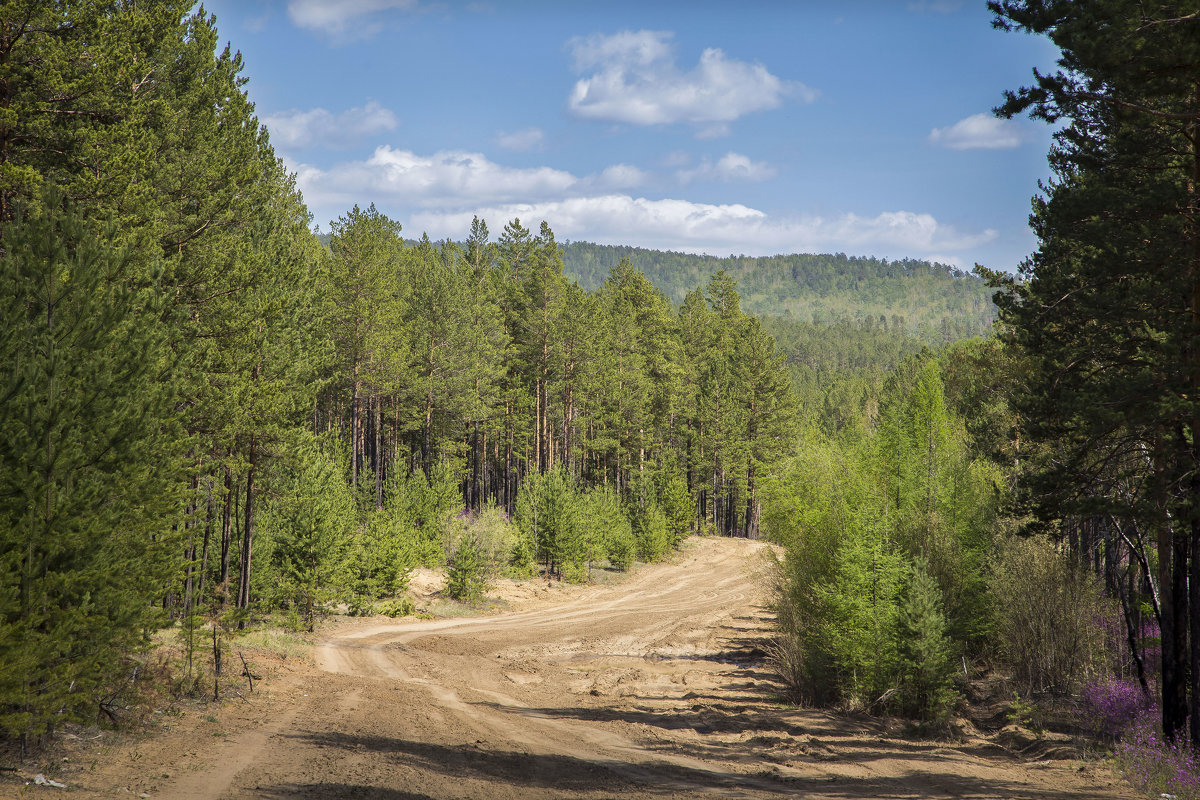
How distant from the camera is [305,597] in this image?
25.8m

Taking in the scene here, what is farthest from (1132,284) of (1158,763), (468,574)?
(468,574)

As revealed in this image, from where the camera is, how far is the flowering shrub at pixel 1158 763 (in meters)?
11.2

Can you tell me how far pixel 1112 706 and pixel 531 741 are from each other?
12.1 m

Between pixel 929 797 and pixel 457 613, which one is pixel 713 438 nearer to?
pixel 457 613

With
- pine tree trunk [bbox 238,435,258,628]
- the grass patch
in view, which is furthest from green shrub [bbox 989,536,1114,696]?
pine tree trunk [bbox 238,435,258,628]

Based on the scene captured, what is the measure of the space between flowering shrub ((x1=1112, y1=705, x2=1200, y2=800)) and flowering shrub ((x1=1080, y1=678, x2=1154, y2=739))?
3.43 feet

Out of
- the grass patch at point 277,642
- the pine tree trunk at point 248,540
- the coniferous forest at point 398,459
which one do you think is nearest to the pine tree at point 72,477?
the coniferous forest at point 398,459

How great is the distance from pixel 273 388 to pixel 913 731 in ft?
61.7

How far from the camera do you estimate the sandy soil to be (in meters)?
11.1

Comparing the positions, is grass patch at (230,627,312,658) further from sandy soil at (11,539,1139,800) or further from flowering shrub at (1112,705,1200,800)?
flowering shrub at (1112,705,1200,800)

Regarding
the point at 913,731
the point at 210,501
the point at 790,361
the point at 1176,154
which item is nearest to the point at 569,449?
the point at 210,501

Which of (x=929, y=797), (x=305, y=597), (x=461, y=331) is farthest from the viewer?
(x=461, y=331)

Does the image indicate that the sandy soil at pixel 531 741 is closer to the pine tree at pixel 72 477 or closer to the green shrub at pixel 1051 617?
the pine tree at pixel 72 477

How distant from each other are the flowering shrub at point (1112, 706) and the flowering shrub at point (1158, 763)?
1.04 meters
